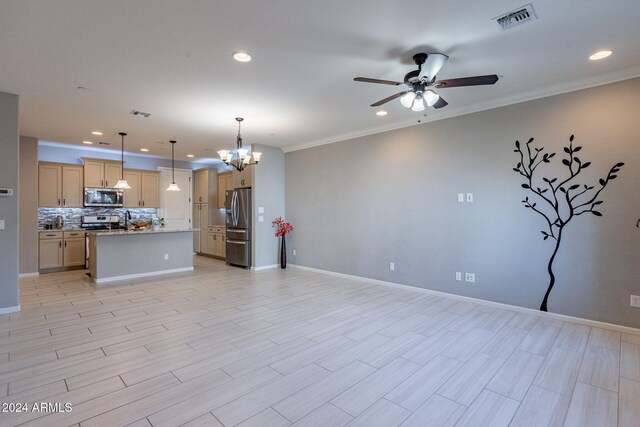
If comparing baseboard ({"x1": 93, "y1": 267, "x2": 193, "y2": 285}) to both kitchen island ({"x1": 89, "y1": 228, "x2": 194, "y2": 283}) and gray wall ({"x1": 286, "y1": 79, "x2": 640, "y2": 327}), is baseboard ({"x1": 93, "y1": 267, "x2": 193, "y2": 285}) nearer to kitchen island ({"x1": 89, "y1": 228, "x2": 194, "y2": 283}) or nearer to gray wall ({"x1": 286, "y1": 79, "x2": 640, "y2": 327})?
kitchen island ({"x1": 89, "y1": 228, "x2": 194, "y2": 283})

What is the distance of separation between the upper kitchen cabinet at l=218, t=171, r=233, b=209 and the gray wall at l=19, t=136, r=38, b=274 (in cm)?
386

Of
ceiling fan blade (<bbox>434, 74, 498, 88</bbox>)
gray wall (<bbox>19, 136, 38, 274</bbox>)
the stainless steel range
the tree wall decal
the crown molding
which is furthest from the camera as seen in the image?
the stainless steel range

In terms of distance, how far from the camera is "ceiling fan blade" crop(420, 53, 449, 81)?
278 centimetres

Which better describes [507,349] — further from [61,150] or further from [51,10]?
[61,150]

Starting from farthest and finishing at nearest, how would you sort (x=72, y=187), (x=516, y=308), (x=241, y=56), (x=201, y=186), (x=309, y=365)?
(x=201, y=186) < (x=72, y=187) < (x=516, y=308) < (x=241, y=56) < (x=309, y=365)

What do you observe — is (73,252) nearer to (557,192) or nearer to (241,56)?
(241,56)

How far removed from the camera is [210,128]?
544cm

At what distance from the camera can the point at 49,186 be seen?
662 centimetres

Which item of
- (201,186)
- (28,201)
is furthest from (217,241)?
(28,201)

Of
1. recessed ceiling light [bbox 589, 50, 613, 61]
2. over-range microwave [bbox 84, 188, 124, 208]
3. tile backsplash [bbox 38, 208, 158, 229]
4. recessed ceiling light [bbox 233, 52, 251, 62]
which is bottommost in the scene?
tile backsplash [bbox 38, 208, 158, 229]

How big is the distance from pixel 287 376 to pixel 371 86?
3200 millimetres

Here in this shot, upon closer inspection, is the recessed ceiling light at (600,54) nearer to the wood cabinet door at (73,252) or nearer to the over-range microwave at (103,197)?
the over-range microwave at (103,197)

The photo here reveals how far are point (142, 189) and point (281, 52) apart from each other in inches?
267

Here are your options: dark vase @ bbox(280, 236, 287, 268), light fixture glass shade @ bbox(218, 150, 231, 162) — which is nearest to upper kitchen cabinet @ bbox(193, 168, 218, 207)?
dark vase @ bbox(280, 236, 287, 268)
